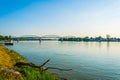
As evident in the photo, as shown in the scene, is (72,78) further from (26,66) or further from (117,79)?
(26,66)

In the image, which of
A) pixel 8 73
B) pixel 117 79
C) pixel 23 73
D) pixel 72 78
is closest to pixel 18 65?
pixel 23 73

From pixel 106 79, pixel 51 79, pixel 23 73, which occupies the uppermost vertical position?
pixel 23 73

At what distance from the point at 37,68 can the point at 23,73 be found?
17.1 ft

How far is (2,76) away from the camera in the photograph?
13.0 metres

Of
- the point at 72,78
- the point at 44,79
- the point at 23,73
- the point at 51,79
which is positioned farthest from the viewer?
the point at 72,78

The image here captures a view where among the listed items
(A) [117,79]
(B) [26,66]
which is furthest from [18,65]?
(A) [117,79]

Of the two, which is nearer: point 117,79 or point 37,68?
point 37,68

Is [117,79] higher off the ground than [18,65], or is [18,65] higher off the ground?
[18,65]

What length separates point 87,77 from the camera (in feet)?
112

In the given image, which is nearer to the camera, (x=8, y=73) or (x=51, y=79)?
(x=8, y=73)

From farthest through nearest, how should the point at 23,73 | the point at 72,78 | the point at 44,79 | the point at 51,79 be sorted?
the point at 72,78
the point at 51,79
the point at 44,79
the point at 23,73

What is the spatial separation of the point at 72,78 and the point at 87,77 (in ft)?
10.3

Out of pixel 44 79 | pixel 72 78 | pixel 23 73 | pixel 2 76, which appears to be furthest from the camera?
pixel 72 78

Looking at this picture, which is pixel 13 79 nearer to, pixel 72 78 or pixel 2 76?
pixel 2 76
